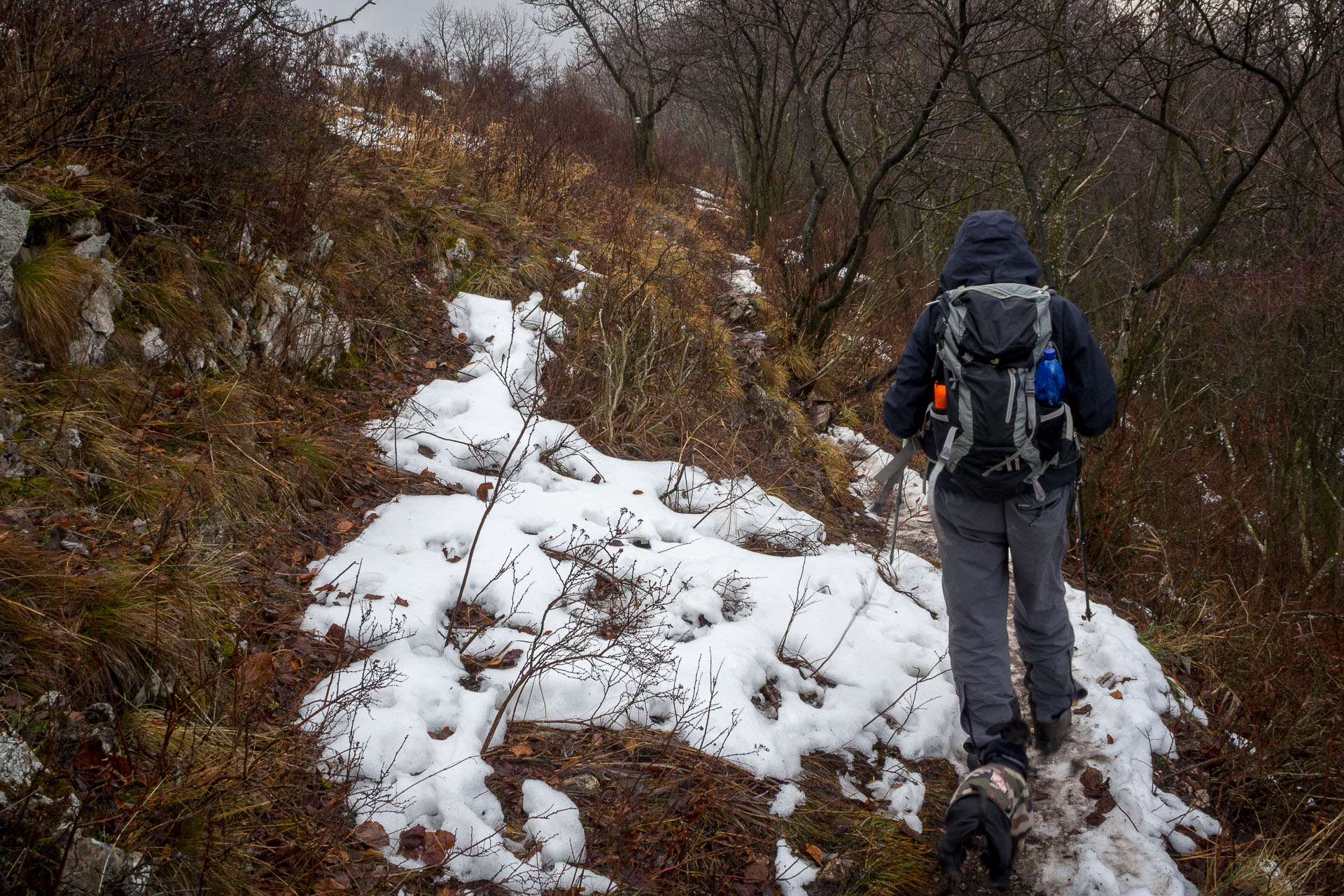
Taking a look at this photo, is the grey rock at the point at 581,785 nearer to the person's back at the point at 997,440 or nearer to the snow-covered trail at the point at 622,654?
the snow-covered trail at the point at 622,654

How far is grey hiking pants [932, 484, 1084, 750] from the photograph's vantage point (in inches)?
102

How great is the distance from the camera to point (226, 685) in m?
2.38

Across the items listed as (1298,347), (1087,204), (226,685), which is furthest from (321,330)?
(1087,204)

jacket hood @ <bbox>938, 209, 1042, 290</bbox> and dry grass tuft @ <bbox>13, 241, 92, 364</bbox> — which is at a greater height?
jacket hood @ <bbox>938, 209, 1042, 290</bbox>

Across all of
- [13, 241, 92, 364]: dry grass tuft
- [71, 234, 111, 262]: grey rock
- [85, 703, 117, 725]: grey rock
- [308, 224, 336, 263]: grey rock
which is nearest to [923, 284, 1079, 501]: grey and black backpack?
[85, 703, 117, 725]: grey rock

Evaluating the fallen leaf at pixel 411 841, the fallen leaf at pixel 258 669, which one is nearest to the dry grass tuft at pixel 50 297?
the fallen leaf at pixel 258 669

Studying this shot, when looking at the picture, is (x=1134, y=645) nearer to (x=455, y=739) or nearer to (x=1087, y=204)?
(x=455, y=739)

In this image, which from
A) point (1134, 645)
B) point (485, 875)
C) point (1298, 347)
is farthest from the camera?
point (1298, 347)

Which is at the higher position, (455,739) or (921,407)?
(921,407)

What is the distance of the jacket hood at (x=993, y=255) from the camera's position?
2520 millimetres

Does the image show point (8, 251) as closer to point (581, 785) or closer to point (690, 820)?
point (581, 785)

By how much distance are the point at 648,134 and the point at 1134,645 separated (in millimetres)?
12066

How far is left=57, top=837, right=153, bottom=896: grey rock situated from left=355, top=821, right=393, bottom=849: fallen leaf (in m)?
0.53

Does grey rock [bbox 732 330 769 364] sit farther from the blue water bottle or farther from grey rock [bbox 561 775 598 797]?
grey rock [bbox 561 775 598 797]
